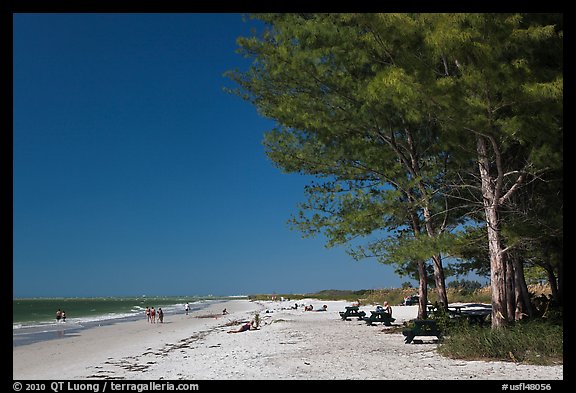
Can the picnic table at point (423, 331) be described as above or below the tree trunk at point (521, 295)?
below

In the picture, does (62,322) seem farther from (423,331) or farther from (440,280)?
(423,331)

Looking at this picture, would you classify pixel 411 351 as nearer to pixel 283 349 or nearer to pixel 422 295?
pixel 283 349

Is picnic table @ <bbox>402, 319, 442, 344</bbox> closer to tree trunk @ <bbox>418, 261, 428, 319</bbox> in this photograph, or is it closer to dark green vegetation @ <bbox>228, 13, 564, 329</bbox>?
dark green vegetation @ <bbox>228, 13, 564, 329</bbox>

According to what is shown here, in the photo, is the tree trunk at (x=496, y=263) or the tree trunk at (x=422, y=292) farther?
the tree trunk at (x=422, y=292)

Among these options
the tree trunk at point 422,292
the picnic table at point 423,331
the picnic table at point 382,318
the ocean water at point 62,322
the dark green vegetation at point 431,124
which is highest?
the dark green vegetation at point 431,124

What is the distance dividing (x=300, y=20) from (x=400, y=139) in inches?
213

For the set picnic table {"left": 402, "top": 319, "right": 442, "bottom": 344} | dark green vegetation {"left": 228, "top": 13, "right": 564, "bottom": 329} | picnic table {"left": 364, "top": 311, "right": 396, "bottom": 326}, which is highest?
dark green vegetation {"left": 228, "top": 13, "right": 564, "bottom": 329}

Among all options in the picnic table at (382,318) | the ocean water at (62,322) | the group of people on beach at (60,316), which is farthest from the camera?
the group of people on beach at (60,316)

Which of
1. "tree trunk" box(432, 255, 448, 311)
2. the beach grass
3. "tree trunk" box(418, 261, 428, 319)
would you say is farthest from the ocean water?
"tree trunk" box(418, 261, 428, 319)

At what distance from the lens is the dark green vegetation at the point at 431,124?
9492mm

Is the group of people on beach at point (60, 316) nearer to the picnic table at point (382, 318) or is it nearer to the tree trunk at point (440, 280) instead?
the picnic table at point (382, 318)

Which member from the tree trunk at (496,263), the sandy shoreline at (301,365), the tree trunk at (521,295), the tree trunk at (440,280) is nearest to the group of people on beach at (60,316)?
Answer: the sandy shoreline at (301,365)

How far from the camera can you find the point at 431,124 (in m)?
14.3

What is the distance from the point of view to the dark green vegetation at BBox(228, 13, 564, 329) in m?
9.49
